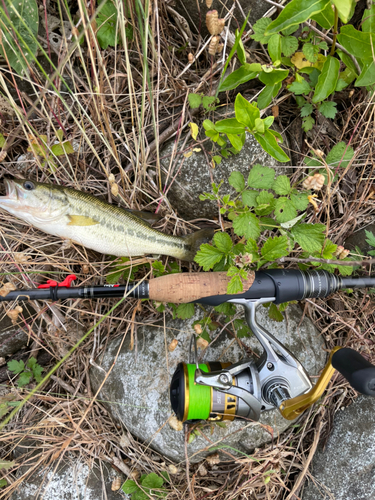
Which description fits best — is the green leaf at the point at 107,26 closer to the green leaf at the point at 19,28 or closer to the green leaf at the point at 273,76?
the green leaf at the point at 19,28

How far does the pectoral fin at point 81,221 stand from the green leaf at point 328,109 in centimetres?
213

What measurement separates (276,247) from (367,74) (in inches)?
57.0

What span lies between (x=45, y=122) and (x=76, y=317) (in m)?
1.82

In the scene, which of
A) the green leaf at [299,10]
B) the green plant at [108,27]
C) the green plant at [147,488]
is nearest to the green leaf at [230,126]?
the green leaf at [299,10]

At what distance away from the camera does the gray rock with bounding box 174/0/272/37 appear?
2.69 m

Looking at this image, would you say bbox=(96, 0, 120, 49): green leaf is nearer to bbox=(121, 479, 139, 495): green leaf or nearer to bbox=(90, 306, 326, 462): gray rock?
bbox=(90, 306, 326, 462): gray rock

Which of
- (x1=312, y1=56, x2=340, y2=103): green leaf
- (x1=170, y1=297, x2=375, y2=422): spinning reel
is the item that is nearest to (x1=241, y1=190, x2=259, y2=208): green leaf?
(x1=170, y1=297, x2=375, y2=422): spinning reel

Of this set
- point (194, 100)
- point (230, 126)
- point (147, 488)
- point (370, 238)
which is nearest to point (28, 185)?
point (194, 100)

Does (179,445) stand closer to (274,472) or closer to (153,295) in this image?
(274,472)

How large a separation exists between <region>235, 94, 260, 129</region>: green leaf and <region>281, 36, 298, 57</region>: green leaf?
714 mm

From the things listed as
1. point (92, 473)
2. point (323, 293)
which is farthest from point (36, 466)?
point (323, 293)

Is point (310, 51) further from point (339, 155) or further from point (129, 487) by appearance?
point (129, 487)

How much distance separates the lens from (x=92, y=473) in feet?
9.23

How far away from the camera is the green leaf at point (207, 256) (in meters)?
2.32
